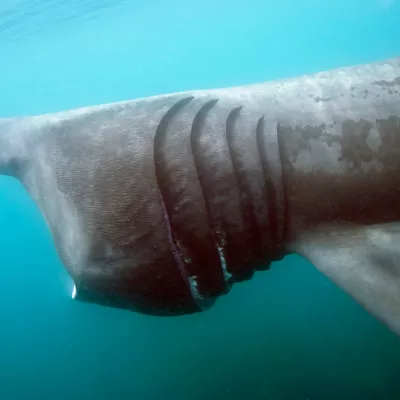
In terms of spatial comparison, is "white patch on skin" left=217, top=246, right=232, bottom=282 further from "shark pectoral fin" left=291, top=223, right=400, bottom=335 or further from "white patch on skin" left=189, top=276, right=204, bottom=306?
"shark pectoral fin" left=291, top=223, right=400, bottom=335

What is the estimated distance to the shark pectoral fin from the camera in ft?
5.51

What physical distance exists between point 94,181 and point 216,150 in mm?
727

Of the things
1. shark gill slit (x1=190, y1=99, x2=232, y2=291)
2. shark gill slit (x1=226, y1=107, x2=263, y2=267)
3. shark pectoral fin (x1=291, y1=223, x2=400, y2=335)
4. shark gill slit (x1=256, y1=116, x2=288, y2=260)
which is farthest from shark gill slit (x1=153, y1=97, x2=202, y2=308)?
shark pectoral fin (x1=291, y1=223, x2=400, y2=335)

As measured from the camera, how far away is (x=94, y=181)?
2.08 metres

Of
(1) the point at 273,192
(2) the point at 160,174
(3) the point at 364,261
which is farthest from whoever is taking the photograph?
(1) the point at 273,192

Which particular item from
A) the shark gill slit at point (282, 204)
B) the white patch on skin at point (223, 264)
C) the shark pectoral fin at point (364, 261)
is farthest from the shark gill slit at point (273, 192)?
the white patch on skin at point (223, 264)

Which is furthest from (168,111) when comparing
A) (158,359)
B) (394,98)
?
(158,359)

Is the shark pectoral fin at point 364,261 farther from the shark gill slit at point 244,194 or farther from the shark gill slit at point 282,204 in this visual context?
the shark gill slit at point 244,194

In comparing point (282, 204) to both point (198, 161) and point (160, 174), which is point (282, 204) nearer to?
point (198, 161)

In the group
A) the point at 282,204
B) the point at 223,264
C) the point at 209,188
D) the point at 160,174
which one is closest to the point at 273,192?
the point at 282,204

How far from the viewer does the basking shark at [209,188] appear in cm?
204

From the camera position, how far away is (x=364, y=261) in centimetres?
192

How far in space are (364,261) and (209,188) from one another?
3.02ft

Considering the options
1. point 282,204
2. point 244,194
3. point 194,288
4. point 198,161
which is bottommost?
point 194,288
